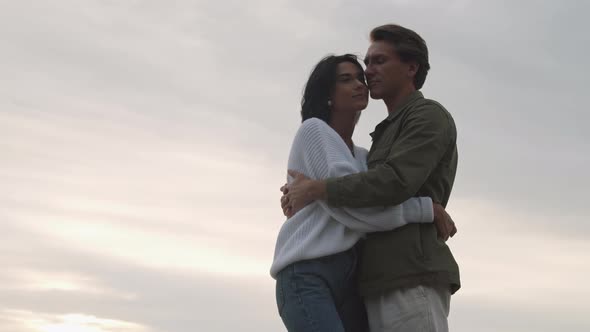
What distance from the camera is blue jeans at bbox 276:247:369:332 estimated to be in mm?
4504

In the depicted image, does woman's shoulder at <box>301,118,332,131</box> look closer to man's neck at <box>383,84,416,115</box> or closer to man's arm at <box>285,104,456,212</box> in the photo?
man's arm at <box>285,104,456,212</box>

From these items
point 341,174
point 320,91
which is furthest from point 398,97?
point 341,174

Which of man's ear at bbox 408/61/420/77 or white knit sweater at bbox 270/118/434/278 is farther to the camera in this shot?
man's ear at bbox 408/61/420/77

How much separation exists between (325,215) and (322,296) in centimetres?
49

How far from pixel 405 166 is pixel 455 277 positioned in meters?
0.74

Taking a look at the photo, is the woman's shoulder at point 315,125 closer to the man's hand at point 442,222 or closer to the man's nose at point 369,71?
the man's nose at point 369,71

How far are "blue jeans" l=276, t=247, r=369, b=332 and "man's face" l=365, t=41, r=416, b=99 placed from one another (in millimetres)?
1093

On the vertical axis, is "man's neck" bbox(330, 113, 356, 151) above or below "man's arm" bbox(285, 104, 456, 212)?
above

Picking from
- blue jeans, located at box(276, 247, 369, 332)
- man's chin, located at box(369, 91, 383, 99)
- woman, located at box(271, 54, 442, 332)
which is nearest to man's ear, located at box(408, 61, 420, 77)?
man's chin, located at box(369, 91, 383, 99)

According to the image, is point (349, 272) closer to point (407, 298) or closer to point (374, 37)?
point (407, 298)

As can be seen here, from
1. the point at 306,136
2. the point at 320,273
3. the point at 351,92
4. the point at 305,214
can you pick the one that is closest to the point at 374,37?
the point at 351,92

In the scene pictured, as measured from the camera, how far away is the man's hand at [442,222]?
4680 millimetres

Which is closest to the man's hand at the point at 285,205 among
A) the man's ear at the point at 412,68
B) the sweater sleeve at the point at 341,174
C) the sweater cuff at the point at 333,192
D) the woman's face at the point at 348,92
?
the sweater sleeve at the point at 341,174

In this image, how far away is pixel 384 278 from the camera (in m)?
4.53
